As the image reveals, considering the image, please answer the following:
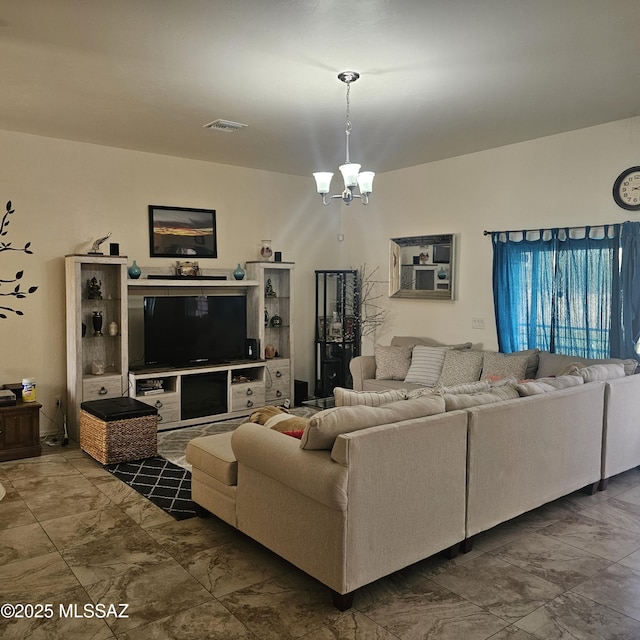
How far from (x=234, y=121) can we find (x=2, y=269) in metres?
2.53

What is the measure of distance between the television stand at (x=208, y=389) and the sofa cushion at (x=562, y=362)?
291 cm

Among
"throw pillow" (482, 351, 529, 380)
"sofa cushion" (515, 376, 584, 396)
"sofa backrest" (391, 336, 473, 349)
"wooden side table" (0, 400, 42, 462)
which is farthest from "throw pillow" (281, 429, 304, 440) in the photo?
"sofa backrest" (391, 336, 473, 349)

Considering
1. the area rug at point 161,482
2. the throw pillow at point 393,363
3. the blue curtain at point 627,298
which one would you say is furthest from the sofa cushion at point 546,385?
the throw pillow at point 393,363

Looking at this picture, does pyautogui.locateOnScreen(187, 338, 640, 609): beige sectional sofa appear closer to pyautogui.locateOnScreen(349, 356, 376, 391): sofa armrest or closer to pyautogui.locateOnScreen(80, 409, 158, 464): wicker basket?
pyautogui.locateOnScreen(80, 409, 158, 464): wicker basket

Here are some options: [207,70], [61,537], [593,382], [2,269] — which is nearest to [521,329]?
[593,382]

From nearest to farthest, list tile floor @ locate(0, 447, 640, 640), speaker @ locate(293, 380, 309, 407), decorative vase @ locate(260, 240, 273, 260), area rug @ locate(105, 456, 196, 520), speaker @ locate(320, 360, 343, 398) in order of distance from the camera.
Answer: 1. tile floor @ locate(0, 447, 640, 640)
2. area rug @ locate(105, 456, 196, 520)
3. decorative vase @ locate(260, 240, 273, 260)
4. speaker @ locate(293, 380, 309, 407)
5. speaker @ locate(320, 360, 343, 398)

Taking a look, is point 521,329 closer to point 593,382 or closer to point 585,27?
point 593,382

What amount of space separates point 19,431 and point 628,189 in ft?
18.2

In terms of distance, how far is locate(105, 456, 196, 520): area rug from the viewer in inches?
159

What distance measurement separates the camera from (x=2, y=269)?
543 cm

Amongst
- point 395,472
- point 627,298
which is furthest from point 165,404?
point 627,298

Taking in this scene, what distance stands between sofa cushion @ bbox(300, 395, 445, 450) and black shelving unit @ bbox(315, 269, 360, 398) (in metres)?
4.22

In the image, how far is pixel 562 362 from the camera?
5.20m

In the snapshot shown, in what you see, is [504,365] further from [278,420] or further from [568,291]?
[278,420]
